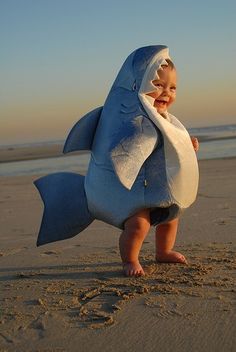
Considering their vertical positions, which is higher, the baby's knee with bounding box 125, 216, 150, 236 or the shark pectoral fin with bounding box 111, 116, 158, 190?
the shark pectoral fin with bounding box 111, 116, 158, 190

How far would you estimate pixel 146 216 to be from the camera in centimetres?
331

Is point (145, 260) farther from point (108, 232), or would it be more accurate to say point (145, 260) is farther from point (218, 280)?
point (108, 232)

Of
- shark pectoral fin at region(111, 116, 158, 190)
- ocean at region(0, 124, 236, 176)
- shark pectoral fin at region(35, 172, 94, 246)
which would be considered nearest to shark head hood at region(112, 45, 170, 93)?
shark pectoral fin at region(111, 116, 158, 190)

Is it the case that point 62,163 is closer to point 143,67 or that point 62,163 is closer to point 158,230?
point 158,230

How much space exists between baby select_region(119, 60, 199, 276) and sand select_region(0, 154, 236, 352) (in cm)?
9

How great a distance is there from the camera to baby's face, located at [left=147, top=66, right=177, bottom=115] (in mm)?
3434

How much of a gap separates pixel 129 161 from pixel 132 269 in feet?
2.35

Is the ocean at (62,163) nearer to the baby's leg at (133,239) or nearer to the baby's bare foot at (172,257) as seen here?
the baby's bare foot at (172,257)

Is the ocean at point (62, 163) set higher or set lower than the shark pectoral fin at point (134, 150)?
lower

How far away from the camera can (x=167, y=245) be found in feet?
11.8

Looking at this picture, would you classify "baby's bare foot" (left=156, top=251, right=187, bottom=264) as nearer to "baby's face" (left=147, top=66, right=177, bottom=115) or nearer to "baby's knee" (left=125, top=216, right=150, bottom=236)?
"baby's knee" (left=125, top=216, right=150, bottom=236)

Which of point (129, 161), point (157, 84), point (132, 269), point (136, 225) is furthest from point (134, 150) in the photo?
point (132, 269)

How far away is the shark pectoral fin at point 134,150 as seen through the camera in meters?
2.96

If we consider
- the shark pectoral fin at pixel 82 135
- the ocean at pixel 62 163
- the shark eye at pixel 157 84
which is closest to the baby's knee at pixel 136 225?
the shark pectoral fin at pixel 82 135
